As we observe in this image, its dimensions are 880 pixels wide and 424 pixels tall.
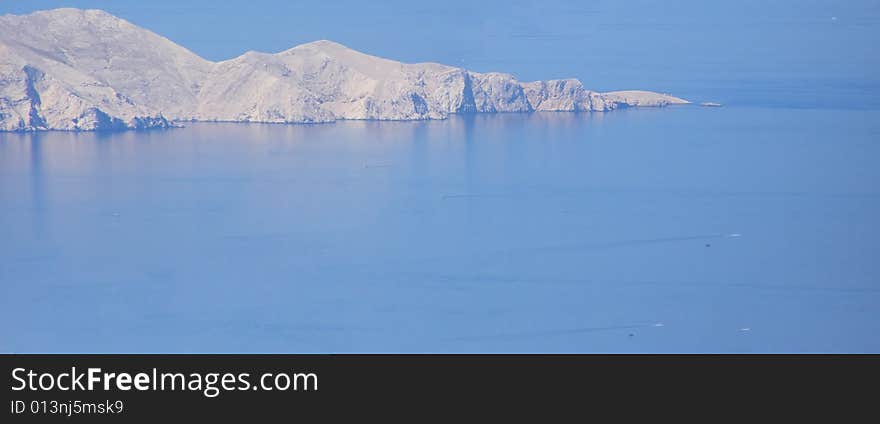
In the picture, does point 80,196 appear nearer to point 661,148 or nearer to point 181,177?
point 181,177

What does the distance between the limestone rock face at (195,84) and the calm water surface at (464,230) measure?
11 cm

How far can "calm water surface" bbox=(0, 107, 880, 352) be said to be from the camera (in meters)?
7.06

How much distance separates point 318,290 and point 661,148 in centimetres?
231
